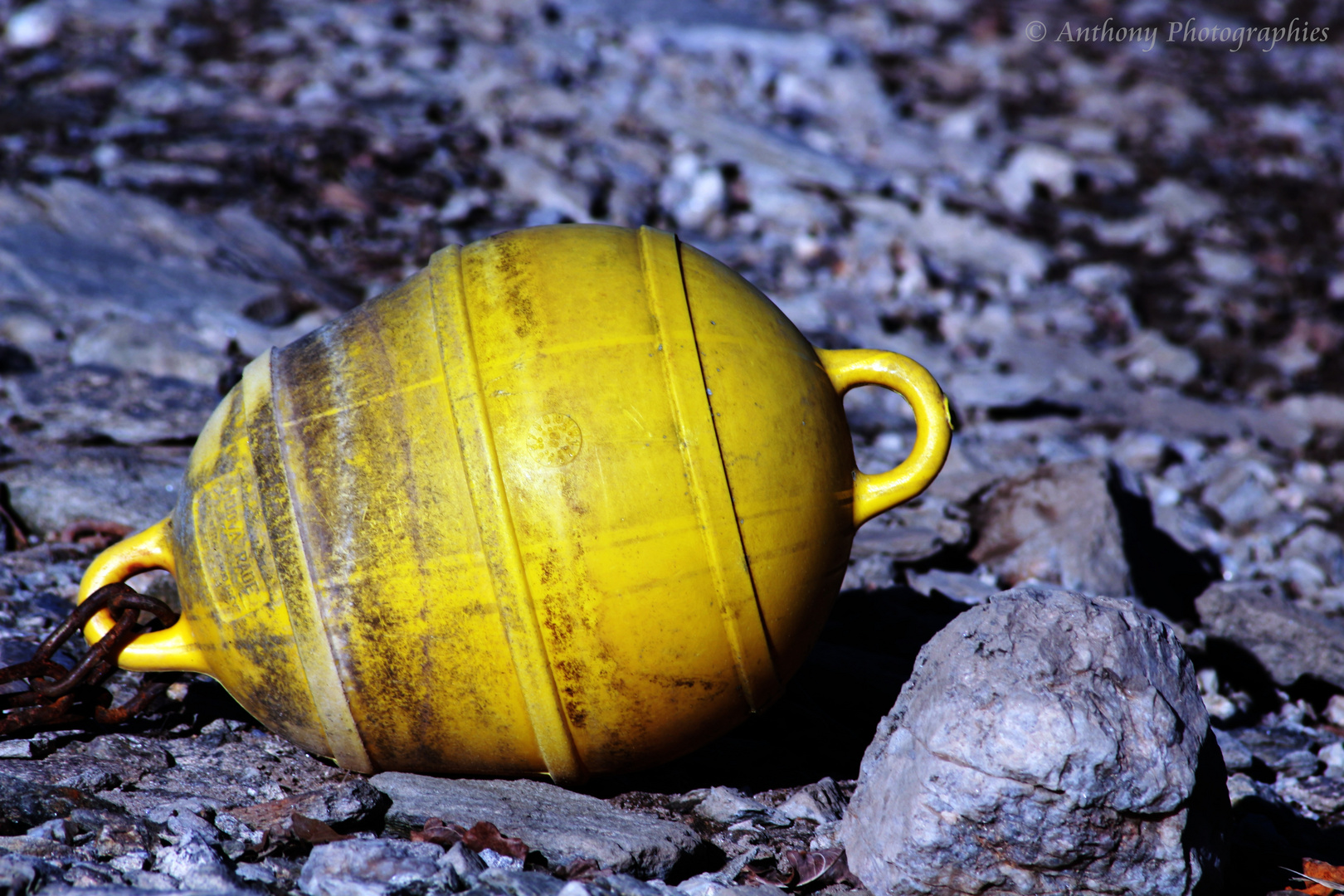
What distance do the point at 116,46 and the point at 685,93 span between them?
11.9 ft

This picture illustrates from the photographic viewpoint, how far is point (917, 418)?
2484 mm

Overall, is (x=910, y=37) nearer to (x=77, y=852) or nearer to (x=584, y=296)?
(x=584, y=296)

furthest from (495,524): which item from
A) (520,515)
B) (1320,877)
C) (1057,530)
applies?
(1057,530)

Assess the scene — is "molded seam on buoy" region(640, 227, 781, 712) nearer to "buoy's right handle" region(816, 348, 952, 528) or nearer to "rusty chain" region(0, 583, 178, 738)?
"buoy's right handle" region(816, 348, 952, 528)

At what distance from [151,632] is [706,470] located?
1.36 m

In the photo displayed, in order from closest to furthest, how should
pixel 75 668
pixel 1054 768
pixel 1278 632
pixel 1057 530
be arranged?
1. pixel 1054 768
2. pixel 75 668
3. pixel 1278 632
4. pixel 1057 530

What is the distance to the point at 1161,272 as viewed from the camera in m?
6.38

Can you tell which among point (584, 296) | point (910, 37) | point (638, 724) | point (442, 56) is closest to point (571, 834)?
point (638, 724)

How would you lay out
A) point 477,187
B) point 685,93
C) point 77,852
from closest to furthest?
1. point 77,852
2. point 477,187
3. point 685,93

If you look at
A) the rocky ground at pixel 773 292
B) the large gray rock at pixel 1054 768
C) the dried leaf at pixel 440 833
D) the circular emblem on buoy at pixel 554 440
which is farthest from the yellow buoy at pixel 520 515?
the large gray rock at pixel 1054 768

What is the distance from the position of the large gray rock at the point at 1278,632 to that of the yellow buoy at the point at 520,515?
1916 mm

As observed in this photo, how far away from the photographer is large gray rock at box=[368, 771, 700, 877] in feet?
7.54

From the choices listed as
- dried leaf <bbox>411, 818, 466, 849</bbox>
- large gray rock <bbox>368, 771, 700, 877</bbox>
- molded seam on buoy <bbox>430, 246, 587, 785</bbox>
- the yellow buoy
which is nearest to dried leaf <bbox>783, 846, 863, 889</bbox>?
large gray rock <bbox>368, 771, 700, 877</bbox>

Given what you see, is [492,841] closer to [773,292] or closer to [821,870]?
[821,870]
